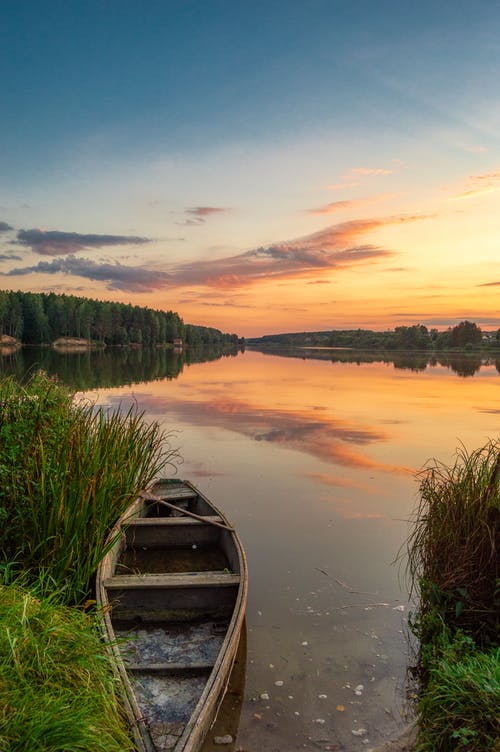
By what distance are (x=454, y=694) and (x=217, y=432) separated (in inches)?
562

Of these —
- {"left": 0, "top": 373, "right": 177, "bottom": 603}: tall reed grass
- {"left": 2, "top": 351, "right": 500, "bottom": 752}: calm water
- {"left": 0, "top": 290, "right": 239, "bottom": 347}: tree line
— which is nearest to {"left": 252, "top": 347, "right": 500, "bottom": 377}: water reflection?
{"left": 2, "top": 351, "right": 500, "bottom": 752}: calm water

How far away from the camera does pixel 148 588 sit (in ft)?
18.9

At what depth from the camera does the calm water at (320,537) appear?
4.86m

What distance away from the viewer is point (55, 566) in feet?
18.7

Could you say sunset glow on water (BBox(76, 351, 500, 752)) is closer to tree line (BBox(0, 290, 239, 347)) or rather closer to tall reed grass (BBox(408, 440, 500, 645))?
tall reed grass (BBox(408, 440, 500, 645))

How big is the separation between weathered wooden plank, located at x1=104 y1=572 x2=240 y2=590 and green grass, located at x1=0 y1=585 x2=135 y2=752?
3.91 ft

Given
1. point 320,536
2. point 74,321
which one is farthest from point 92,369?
point 74,321

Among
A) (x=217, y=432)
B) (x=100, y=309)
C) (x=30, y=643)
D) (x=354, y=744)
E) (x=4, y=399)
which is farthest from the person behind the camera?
(x=100, y=309)

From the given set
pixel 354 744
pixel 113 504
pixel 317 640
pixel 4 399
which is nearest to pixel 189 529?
pixel 113 504

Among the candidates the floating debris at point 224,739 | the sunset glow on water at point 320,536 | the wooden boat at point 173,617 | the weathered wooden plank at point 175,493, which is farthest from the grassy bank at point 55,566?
the sunset glow on water at point 320,536

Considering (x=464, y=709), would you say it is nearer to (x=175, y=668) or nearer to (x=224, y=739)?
(x=224, y=739)

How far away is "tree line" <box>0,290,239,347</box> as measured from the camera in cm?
11831

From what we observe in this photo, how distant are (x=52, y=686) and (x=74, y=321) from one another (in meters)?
139

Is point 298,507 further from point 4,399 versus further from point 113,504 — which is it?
point 4,399
